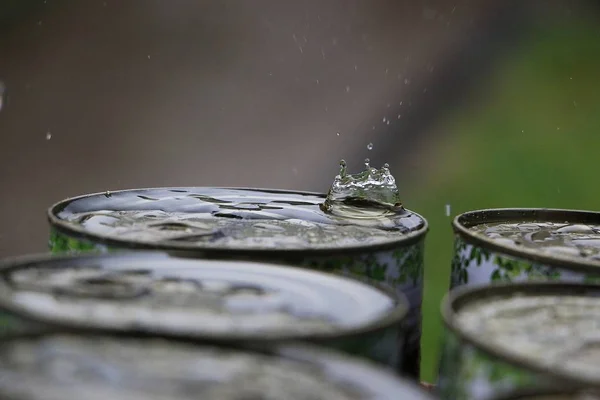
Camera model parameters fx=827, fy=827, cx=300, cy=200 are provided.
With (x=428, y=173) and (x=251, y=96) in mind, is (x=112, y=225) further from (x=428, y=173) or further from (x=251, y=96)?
(x=428, y=173)

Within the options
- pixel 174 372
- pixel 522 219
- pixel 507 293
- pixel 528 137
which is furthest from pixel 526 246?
pixel 528 137

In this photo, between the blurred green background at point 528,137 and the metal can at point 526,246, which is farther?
the blurred green background at point 528,137

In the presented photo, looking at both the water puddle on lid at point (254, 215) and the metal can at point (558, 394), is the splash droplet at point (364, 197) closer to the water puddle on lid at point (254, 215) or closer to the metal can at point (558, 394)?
the water puddle on lid at point (254, 215)

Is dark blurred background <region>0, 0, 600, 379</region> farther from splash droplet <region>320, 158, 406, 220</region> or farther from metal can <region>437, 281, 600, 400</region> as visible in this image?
metal can <region>437, 281, 600, 400</region>

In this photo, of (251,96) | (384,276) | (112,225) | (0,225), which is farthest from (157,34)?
(384,276)

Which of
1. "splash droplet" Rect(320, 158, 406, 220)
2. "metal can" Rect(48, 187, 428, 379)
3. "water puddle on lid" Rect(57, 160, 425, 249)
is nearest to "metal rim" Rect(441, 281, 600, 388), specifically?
"metal can" Rect(48, 187, 428, 379)

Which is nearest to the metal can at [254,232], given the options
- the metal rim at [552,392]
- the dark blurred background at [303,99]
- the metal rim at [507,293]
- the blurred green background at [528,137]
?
the metal rim at [507,293]

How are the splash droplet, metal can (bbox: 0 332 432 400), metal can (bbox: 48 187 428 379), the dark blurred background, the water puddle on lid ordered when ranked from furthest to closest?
the dark blurred background, the splash droplet, the water puddle on lid, metal can (bbox: 48 187 428 379), metal can (bbox: 0 332 432 400)
